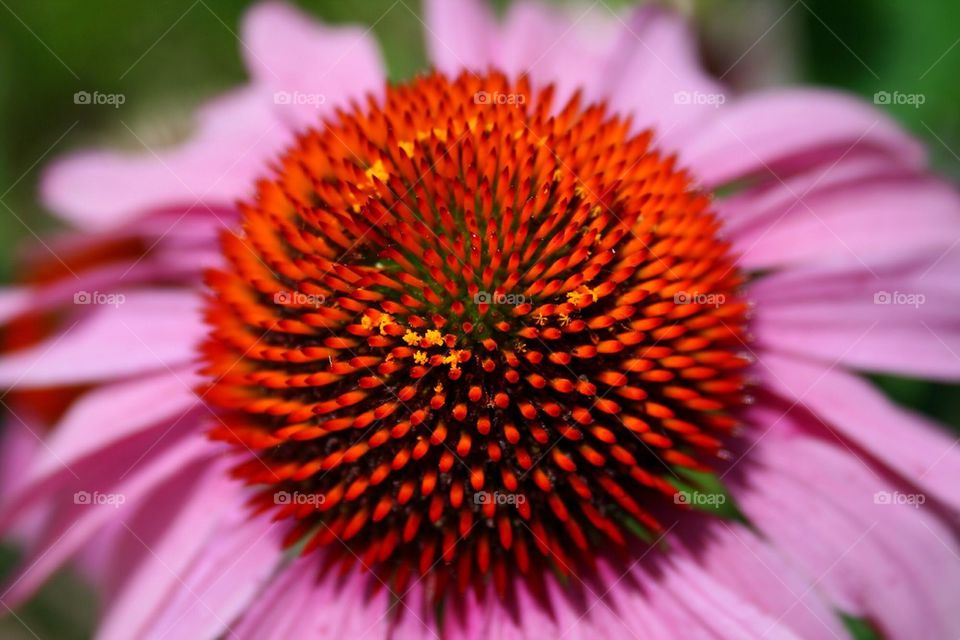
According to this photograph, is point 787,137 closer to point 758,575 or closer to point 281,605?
point 758,575

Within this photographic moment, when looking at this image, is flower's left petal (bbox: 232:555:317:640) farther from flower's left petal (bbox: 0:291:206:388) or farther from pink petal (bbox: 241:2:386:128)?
pink petal (bbox: 241:2:386:128)

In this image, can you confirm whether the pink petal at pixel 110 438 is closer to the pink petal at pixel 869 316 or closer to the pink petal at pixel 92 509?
the pink petal at pixel 92 509

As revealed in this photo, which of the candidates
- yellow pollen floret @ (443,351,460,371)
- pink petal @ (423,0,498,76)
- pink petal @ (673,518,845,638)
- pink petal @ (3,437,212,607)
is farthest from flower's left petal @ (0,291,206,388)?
pink petal @ (673,518,845,638)

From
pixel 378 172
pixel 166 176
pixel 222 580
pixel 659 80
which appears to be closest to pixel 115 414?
pixel 222 580

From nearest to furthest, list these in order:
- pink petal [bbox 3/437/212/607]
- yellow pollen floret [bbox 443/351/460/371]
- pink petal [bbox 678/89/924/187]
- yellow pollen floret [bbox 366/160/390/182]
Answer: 1. yellow pollen floret [bbox 443/351/460/371]
2. yellow pollen floret [bbox 366/160/390/182]
3. pink petal [bbox 3/437/212/607]
4. pink petal [bbox 678/89/924/187]

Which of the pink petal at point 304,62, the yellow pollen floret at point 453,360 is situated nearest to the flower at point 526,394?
the yellow pollen floret at point 453,360
